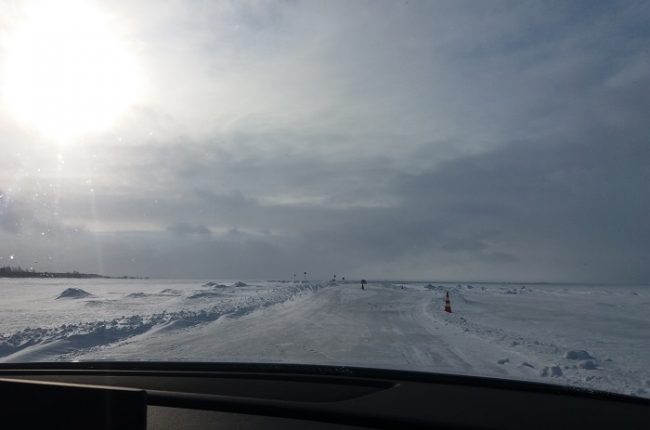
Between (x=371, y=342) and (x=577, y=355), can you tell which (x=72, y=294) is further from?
(x=577, y=355)

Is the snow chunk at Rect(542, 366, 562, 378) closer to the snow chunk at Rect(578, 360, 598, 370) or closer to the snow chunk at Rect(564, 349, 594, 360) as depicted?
the snow chunk at Rect(578, 360, 598, 370)

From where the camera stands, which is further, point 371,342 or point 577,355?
point 371,342

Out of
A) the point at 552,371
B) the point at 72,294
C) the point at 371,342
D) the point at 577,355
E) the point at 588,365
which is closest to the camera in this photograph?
the point at 552,371

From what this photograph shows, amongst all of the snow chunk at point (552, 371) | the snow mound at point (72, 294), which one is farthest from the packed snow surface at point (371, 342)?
the snow mound at point (72, 294)

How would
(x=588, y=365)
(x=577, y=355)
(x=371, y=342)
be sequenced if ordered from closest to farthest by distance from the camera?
(x=588, y=365)
(x=577, y=355)
(x=371, y=342)

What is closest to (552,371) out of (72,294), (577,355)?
(577,355)

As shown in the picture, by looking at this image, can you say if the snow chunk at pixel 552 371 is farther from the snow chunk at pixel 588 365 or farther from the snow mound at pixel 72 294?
the snow mound at pixel 72 294

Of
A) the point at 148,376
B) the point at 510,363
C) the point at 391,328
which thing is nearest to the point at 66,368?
the point at 148,376

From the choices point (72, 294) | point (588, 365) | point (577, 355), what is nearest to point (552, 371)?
point (588, 365)

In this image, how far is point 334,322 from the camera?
16.8 meters

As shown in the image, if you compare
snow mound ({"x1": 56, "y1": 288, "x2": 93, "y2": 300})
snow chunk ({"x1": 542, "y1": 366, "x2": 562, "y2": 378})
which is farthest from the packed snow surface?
snow mound ({"x1": 56, "y1": 288, "x2": 93, "y2": 300})

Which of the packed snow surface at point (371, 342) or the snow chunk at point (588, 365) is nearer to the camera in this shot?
the packed snow surface at point (371, 342)

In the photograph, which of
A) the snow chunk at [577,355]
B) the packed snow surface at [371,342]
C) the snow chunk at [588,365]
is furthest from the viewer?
the snow chunk at [577,355]

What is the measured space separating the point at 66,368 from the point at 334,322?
12.4 m
